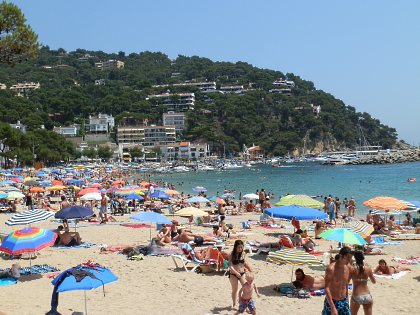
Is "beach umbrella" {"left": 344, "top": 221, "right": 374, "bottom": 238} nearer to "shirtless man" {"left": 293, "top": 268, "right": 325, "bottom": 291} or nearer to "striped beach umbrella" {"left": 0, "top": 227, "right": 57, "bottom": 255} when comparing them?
"shirtless man" {"left": 293, "top": 268, "right": 325, "bottom": 291}

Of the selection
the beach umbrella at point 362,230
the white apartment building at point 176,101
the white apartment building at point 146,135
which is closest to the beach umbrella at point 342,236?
the beach umbrella at point 362,230

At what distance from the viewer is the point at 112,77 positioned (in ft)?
575

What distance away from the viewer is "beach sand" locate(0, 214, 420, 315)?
25.8 feet

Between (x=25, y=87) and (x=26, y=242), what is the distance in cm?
14678

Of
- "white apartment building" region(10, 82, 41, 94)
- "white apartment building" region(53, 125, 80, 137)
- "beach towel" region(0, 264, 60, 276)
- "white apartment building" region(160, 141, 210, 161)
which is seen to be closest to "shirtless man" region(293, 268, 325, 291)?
"beach towel" region(0, 264, 60, 276)

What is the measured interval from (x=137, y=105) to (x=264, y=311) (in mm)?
131267

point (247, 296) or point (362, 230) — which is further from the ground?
point (362, 230)

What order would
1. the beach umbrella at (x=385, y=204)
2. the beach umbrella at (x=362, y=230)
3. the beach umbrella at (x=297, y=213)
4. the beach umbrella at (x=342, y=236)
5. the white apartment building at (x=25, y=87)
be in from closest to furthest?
the beach umbrella at (x=342, y=236), the beach umbrella at (x=362, y=230), the beach umbrella at (x=297, y=213), the beach umbrella at (x=385, y=204), the white apartment building at (x=25, y=87)

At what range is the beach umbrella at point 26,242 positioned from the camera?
9117 millimetres

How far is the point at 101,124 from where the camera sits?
4811 inches

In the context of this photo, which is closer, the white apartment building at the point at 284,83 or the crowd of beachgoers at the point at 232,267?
the crowd of beachgoers at the point at 232,267

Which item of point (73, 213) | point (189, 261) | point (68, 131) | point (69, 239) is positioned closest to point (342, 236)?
point (189, 261)

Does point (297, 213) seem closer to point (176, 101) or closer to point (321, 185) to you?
point (321, 185)

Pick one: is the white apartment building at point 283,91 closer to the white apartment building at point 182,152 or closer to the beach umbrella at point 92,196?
the white apartment building at point 182,152
